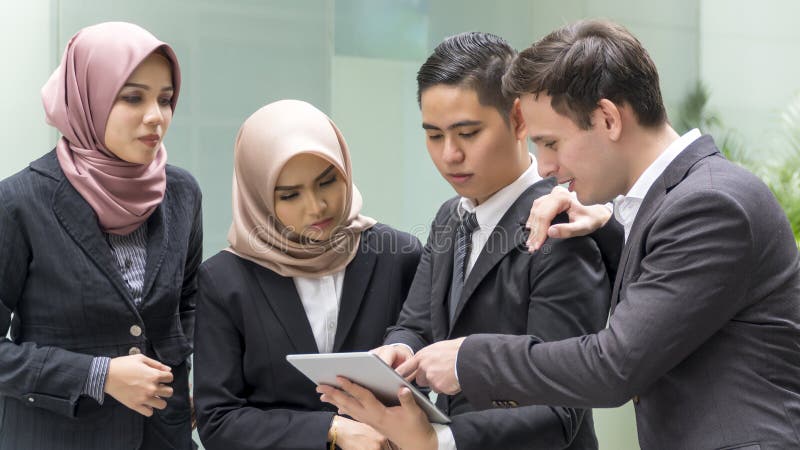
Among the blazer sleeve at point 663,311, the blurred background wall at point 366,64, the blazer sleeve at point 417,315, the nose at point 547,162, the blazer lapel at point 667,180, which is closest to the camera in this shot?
the blazer sleeve at point 663,311

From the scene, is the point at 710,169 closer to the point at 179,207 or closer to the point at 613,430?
the point at 179,207

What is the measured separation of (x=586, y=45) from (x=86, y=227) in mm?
1305

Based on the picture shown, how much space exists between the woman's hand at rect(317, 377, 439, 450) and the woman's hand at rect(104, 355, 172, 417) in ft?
1.62

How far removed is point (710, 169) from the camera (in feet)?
5.21

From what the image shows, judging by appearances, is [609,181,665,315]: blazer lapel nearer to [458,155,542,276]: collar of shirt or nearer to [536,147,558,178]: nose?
[536,147,558,178]: nose

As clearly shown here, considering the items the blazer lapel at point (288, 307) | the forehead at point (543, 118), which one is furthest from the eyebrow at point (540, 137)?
the blazer lapel at point (288, 307)

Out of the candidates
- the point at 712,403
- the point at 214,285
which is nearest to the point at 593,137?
the point at 712,403

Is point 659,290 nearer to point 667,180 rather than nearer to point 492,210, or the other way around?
point 667,180

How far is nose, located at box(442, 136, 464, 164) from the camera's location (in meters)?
2.12

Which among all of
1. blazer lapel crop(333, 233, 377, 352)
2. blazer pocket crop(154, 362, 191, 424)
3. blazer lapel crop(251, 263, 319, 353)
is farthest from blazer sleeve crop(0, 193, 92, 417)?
blazer lapel crop(333, 233, 377, 352)

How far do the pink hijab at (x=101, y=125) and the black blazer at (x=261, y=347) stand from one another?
1.01 ft

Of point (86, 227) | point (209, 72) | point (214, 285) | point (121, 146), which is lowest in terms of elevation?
point (214, 285)

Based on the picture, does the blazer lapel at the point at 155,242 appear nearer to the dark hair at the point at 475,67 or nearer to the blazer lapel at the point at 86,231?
the blazer lapel at the point at 86,231

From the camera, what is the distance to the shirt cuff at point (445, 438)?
1.97 meters
